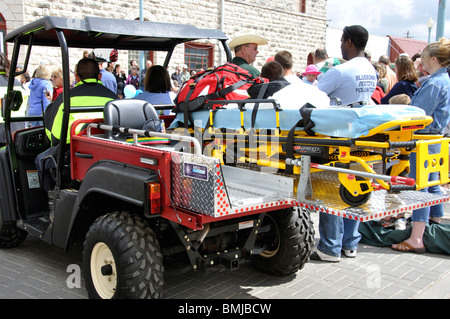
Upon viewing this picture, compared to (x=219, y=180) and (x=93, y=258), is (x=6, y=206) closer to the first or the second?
(x=93, y=258)

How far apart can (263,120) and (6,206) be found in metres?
2.82

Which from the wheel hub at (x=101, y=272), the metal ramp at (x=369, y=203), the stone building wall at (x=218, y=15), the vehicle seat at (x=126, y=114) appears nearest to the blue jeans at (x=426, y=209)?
the metal ramp at (x=369, y=203)

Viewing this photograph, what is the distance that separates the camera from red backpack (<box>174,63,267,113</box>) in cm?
418

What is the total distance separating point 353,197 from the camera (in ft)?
10.6

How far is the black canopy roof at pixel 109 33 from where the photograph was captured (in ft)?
12.3

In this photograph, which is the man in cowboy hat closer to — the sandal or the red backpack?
the red backpack

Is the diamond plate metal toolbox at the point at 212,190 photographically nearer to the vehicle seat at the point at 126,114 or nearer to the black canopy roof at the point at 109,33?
the vehicle seat at the point at 126,114

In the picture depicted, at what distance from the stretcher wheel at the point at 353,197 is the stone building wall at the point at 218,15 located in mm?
9719

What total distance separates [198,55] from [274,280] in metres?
19.1

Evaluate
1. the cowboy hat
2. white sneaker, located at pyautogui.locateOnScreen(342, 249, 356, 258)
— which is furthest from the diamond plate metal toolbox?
the cowboy hat

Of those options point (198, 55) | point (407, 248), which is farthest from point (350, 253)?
point (198, 55)

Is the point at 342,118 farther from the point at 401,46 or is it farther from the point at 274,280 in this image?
the point at 401,46
